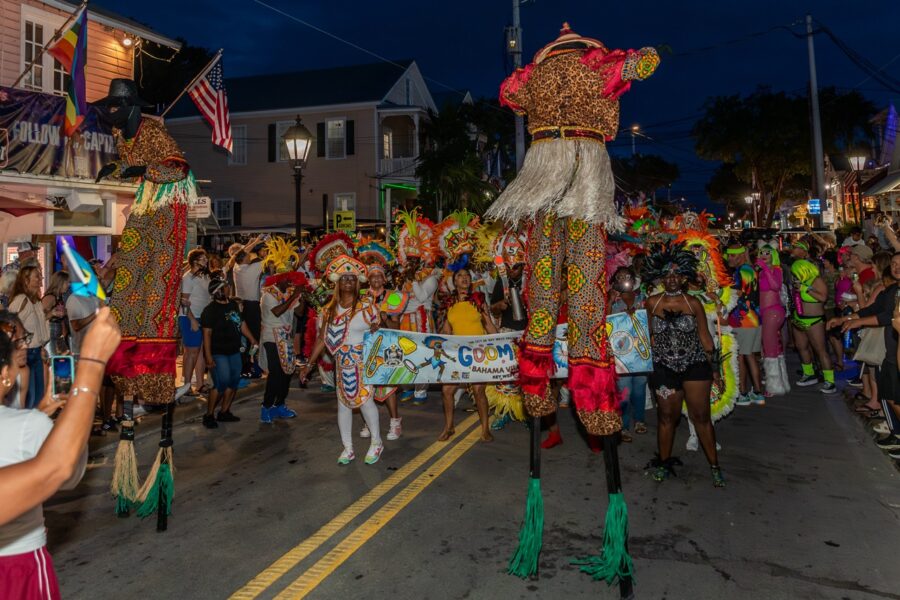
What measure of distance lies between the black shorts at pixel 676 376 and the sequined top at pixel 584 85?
266 cm

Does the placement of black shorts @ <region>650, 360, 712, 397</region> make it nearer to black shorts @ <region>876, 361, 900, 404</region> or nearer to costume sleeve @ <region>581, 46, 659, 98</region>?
black shorts @ <region>876, 361, 900, 404</region>

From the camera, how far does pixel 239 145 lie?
33.3 m

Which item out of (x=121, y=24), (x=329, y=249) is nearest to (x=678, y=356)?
(x=329, y=249)

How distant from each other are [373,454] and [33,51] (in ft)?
44.5

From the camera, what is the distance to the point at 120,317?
5.63 m

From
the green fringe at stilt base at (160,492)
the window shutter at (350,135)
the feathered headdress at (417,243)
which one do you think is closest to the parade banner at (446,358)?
the green fringe at stilt base at (160,492)

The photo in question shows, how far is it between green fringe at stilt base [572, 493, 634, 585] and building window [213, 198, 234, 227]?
32.1 m

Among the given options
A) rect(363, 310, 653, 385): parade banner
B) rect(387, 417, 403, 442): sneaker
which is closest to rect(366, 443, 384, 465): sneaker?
rect(363, 310, 653, 385): parade banner

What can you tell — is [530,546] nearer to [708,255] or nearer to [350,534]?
[350,534]

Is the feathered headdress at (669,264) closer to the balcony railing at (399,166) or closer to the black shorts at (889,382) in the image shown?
the black shorts at (889,382)

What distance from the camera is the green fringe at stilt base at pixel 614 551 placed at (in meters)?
4.14

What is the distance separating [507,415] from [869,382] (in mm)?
4966

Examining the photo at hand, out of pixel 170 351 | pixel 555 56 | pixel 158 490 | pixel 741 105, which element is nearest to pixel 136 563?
pixel 158 490

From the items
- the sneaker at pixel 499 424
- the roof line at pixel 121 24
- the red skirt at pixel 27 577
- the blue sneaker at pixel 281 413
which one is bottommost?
the sneaker at pixel 499 424
